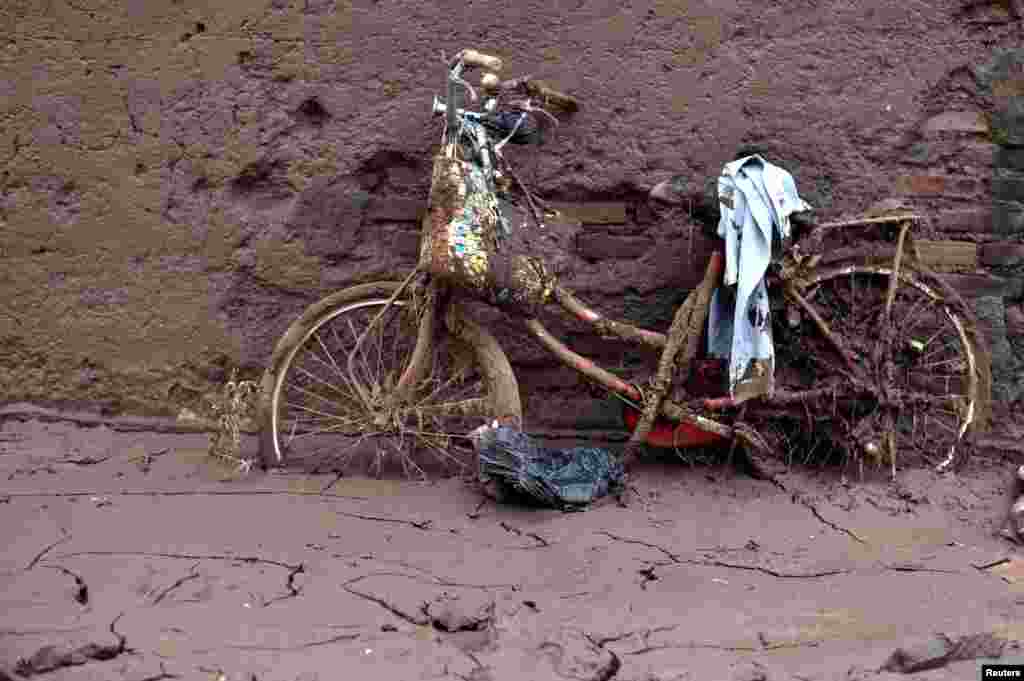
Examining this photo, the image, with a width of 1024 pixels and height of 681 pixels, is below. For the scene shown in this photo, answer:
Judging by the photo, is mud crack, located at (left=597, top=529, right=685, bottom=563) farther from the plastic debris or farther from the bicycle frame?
the bicycle frame

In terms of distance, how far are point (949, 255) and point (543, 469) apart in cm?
161

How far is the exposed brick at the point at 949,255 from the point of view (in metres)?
4.54

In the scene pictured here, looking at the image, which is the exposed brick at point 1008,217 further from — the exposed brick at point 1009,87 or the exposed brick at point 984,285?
the exposed brick at point 1009,87

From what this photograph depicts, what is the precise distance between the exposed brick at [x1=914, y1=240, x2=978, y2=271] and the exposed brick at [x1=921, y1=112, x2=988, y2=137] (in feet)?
1.24

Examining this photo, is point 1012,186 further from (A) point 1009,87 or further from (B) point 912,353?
(B) point 912,353

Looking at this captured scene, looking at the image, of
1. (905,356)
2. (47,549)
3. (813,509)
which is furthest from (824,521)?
(47,549)

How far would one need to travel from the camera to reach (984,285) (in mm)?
4535

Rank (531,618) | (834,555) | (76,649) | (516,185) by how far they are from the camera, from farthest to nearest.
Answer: (516,185) < (834,555) < (531,618) < (76,649)

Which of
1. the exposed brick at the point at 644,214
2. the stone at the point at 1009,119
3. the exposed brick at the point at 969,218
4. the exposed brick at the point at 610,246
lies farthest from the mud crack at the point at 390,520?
the stone at the point at 1009,119

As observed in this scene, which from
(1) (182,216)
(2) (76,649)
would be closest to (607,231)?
(1) (182,216)

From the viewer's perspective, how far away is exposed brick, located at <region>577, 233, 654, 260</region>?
4562 millimetres

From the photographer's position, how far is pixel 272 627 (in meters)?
3.35

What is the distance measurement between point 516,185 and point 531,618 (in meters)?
1.58

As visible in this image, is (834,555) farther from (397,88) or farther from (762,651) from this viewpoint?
(397,88)
